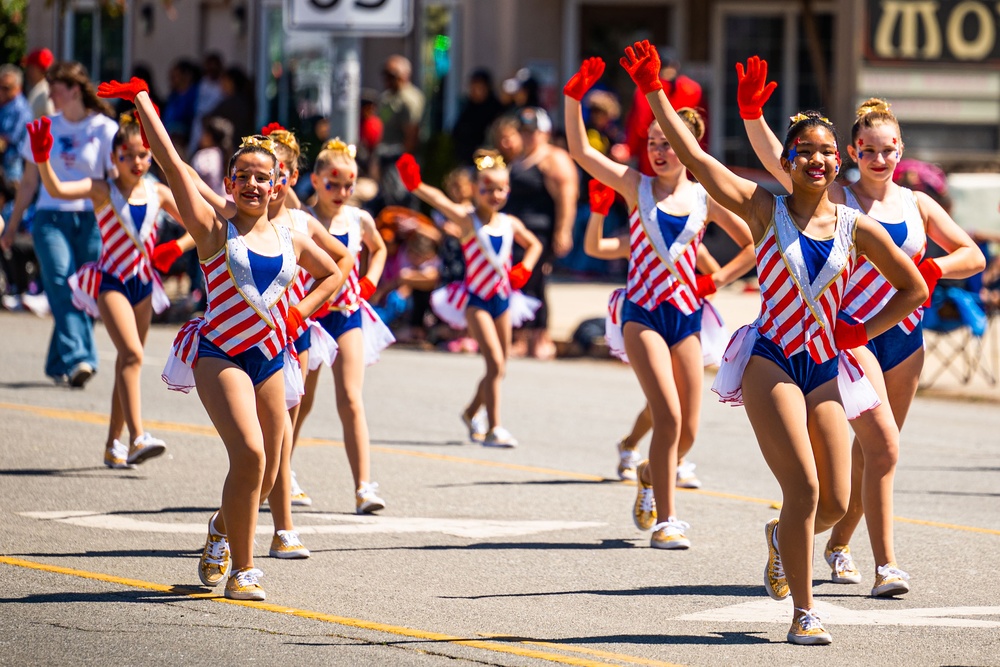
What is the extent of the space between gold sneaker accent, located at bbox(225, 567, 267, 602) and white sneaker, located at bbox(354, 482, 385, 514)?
1929 millimetres

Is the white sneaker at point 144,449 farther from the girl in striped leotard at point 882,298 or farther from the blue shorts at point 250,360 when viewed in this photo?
the girl in striped leotard at point 882,298

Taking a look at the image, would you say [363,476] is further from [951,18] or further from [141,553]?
[951,18]

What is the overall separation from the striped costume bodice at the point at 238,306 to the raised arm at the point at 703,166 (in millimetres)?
1695

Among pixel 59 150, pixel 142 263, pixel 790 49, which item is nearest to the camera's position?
pixel 142 263

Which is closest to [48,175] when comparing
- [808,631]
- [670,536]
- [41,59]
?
[670,536]

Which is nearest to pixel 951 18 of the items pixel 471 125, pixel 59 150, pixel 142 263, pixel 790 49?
pixel 790 49

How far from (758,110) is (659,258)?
6.02ft

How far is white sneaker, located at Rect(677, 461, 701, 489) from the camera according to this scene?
9.84m

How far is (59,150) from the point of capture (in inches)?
484

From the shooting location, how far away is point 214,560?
22.7 ft

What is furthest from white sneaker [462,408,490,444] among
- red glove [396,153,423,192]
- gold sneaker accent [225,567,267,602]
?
gold sneaker accent [225,567,267,602]

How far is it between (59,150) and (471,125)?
27.0ft

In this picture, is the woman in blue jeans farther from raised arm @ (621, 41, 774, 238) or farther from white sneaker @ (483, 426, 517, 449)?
raised arm @ (621, 41, 774, 238)

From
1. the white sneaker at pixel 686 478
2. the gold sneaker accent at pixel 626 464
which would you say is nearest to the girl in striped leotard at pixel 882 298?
the white sneaker at pixel 686 478
